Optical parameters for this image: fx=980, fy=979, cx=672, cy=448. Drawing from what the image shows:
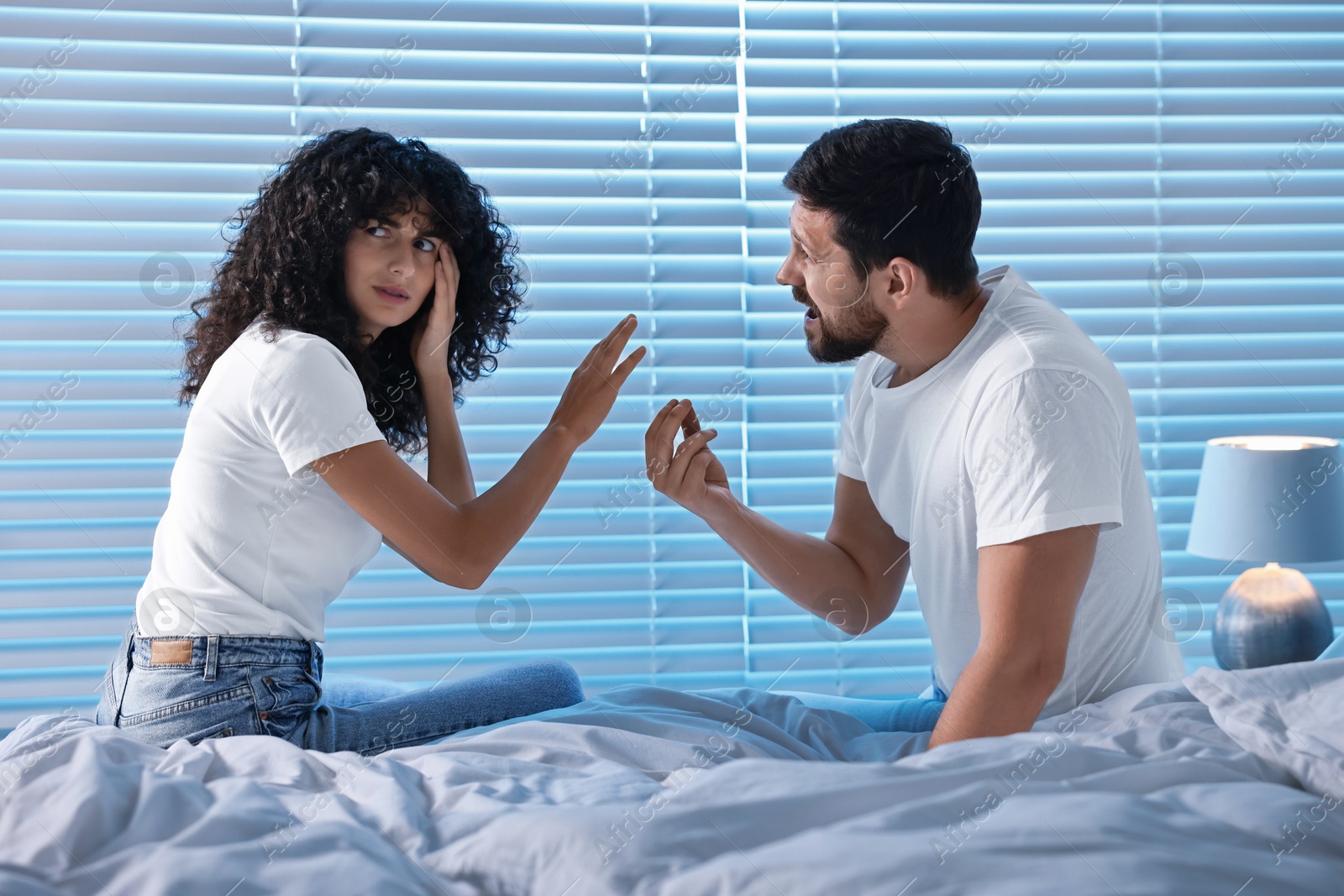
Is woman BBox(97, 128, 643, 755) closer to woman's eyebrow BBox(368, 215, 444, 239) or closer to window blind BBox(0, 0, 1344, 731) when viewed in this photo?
woman's eyebrow BBox(368, 215, 444, 239)

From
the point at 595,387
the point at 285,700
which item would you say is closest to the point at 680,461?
the point at 595,387

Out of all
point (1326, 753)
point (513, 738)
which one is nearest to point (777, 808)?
point (513, 738)

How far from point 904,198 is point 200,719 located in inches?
→ 46.1

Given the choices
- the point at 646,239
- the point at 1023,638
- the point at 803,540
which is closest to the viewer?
the point at 1023,638

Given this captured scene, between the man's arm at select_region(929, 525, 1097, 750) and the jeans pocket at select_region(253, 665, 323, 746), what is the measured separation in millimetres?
823

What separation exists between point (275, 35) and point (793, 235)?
39.2 inches

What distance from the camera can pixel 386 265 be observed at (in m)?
1.44

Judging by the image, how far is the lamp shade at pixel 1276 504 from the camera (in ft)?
5.34

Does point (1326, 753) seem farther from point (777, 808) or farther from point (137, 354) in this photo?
point (137, 354)

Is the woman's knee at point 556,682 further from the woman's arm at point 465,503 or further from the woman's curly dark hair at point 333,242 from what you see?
the woman's curly dark hair at point 333,242

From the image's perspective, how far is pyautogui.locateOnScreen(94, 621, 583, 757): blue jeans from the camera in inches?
49.3

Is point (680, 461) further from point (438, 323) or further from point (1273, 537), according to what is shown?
point (1273, 537)

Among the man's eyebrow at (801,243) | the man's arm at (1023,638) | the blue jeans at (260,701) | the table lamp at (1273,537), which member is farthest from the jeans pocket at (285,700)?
the table lamp at (1273,537)

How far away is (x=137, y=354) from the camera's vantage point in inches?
68.9
